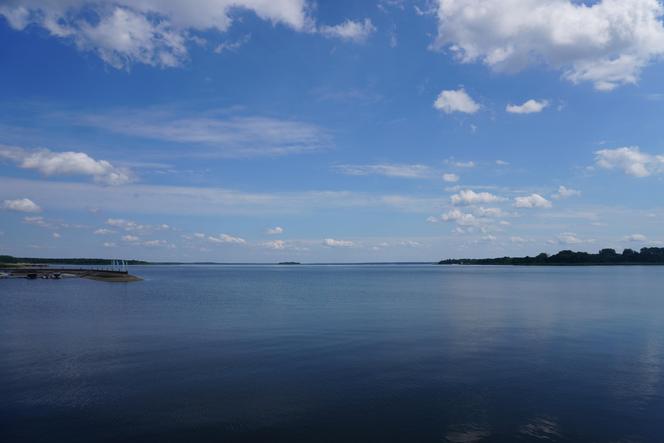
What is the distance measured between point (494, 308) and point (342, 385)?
33321 mm

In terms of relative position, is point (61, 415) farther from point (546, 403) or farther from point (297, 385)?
point (546, 403)

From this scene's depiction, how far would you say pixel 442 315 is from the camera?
41.2 m

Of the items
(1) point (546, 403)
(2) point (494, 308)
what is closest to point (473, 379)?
(1) point (546, 403)

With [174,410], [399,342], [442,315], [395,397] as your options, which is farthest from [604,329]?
[174,410]

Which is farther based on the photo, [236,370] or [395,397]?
[236,370]

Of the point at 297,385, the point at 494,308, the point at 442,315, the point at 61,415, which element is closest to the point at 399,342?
the point at 297,385

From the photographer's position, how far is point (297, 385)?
60.4 feet

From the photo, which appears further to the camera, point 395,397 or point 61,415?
point 395,397

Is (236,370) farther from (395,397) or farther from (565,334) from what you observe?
(565,334)

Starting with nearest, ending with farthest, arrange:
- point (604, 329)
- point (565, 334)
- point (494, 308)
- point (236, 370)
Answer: point (236, 370) < point (565, 334) < point (604, 329) < point (494, 308)

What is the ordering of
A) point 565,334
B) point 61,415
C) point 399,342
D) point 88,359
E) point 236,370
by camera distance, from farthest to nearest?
point 565,334, point 399,342, point 88,359, point 236,370, point 61,415

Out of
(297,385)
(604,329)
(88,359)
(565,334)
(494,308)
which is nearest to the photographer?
(297,385)

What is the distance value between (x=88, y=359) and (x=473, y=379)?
1797 centimetres

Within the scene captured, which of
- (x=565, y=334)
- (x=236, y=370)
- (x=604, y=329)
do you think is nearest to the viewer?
(x=236, y=370)
